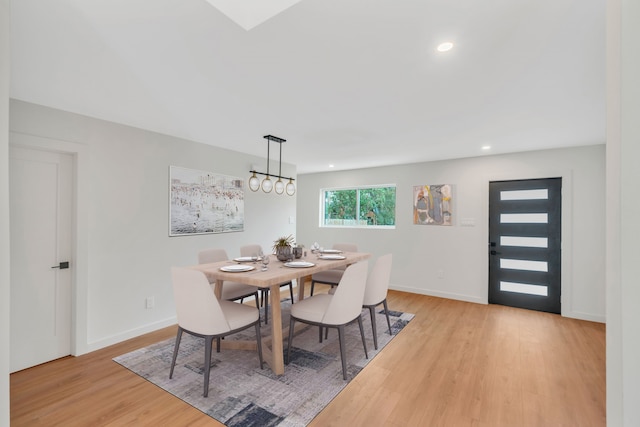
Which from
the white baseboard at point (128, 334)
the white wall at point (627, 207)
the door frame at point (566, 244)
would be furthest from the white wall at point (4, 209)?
the door frame at point (566, 244)

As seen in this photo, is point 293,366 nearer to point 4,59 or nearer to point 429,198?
point 4,59

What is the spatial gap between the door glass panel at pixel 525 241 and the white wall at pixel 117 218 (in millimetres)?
4430

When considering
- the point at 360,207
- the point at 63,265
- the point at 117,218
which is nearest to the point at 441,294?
the point at 360,207

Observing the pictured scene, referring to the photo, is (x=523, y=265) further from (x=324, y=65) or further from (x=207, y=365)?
(x=207, y=365)

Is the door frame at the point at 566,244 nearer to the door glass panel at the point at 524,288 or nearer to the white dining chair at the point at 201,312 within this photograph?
the door glass panel at the point at 524,288

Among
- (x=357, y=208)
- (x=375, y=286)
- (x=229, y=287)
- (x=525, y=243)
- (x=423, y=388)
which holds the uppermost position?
(x=357, y=208)

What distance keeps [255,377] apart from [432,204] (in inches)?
151

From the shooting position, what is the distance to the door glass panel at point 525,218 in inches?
160

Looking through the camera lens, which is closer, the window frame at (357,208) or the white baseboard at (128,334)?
the white baseboard at (128,334)

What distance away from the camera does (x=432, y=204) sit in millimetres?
4887

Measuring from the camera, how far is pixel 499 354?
112 inches

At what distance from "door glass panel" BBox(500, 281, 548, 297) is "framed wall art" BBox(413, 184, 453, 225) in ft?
3.99

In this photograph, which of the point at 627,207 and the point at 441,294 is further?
the point at 441,294

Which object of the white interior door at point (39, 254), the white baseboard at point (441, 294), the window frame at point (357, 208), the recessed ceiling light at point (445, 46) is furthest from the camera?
the window frame at point (357, 208)
